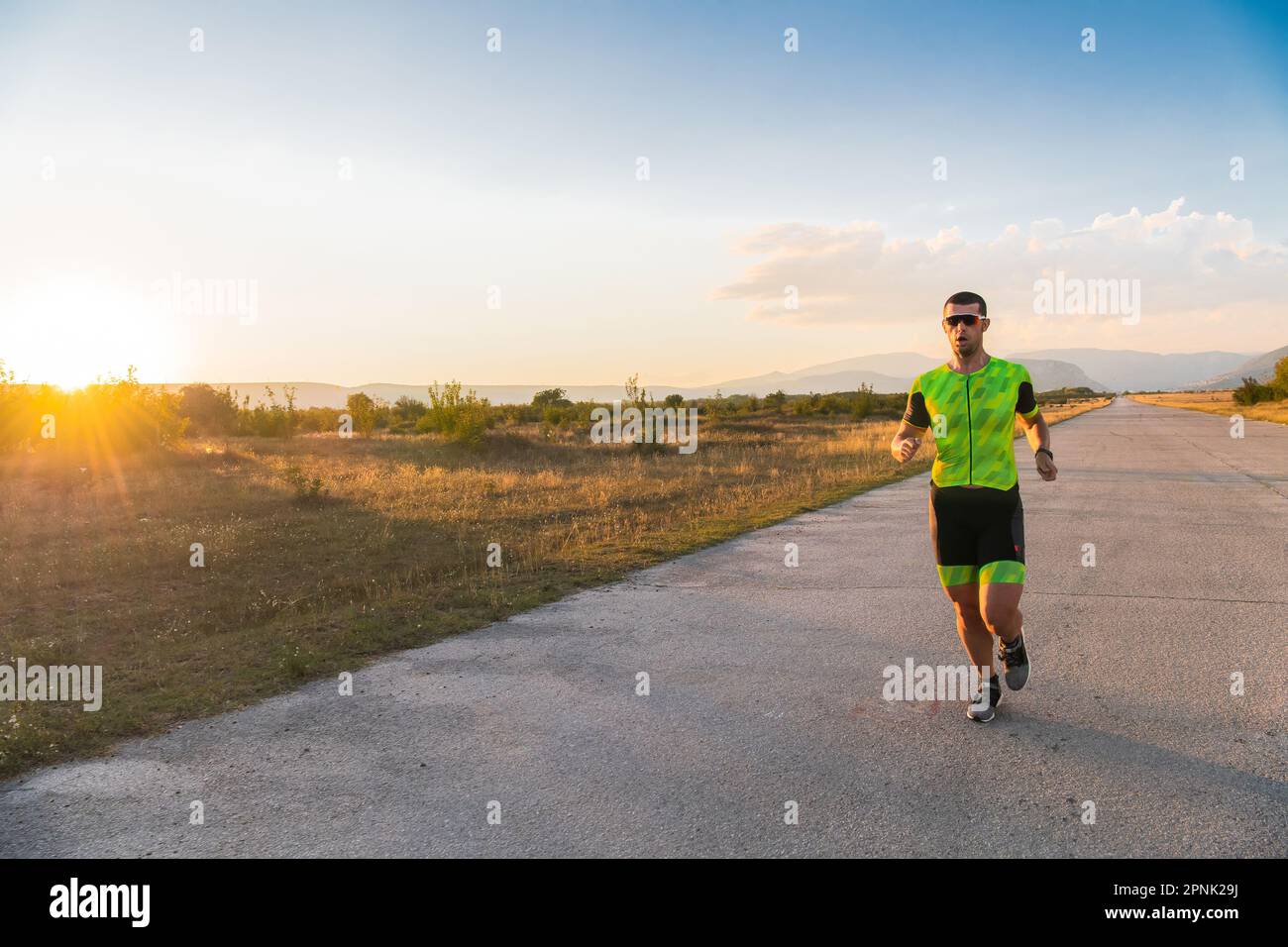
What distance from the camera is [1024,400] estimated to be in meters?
4.38

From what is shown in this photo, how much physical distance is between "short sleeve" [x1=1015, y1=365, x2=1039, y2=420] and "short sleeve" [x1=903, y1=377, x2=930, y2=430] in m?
0.47

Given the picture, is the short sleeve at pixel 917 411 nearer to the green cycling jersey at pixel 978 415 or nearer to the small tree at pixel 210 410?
the green cycling jersey at pixel 978 415

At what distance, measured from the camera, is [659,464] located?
23969 mm

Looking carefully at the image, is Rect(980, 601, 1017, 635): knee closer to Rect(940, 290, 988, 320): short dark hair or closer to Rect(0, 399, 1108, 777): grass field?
Rect(940, 290, 988, 320): short dark hair

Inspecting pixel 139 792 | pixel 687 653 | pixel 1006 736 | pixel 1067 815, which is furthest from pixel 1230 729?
pixel 139 792

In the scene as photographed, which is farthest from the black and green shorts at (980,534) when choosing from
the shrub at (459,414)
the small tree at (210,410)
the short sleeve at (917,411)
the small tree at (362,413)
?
the small tree at (210,410)

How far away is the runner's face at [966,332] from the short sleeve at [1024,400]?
11.1 inches

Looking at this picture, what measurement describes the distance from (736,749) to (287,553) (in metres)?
9.27

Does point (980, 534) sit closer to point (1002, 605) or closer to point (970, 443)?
point (1002, 605)

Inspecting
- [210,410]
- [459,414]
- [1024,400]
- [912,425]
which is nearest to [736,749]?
[912,425]

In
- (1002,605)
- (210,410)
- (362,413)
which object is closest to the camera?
(1002,605)

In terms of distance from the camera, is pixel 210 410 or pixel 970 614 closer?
pixel 970 614

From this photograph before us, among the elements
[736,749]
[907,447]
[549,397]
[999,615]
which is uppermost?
[549,397]
